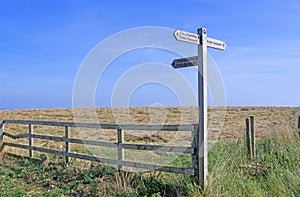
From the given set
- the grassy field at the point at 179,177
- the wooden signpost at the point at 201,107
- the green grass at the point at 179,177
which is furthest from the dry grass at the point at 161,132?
the wooden signpost at the point at 201,107

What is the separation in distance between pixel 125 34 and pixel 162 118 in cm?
392

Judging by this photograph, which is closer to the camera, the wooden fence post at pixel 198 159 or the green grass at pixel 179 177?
the green grass at pixel 179 177

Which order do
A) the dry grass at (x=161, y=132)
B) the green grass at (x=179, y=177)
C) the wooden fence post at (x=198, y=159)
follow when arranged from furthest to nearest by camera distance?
the dry grass at (x=161, y=132)
the wooden fence post at (x=198, y=159)
the green grass at (x=179, y=177)

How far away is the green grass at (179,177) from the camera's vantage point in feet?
18.0

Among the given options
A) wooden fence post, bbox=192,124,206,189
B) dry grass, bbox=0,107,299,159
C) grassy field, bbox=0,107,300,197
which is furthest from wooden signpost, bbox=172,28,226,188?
dry grass, bbox=0,107,299,159

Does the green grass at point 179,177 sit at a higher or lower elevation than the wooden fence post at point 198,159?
lower

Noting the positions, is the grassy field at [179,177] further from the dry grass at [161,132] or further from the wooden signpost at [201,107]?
the dry grass at [161,132]

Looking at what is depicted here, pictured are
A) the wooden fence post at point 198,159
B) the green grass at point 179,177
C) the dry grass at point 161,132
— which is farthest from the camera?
the dry grass at point 161,132

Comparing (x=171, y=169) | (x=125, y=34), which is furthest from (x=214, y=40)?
(x=171, y=169)

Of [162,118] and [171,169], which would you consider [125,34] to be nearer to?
[171,169]

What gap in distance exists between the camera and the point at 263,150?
330 inches

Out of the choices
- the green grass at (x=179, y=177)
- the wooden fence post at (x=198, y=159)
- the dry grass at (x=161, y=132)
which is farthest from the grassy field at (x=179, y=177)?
the dry grass at (x=161, y=132)

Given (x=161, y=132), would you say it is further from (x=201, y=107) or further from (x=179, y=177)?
(x=201, y=107)

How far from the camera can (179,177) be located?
604 cm
